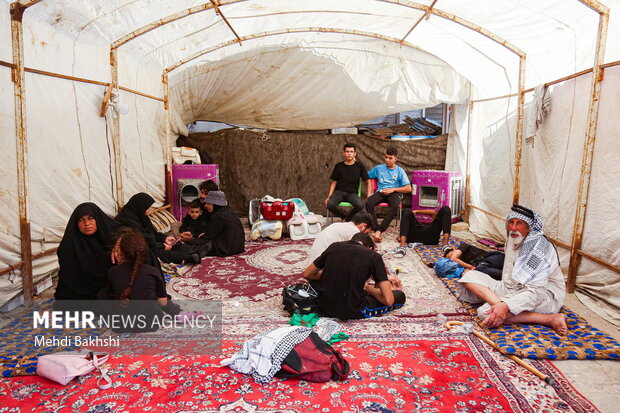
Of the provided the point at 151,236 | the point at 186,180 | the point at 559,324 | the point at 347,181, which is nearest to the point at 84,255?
the point at 151,236

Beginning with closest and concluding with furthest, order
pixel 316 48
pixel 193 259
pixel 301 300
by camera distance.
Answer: pixel 301 300, pixel 193 259, pixel 316 48

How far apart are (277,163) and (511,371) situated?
6.77 metres

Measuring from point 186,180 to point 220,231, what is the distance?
223 centimetres

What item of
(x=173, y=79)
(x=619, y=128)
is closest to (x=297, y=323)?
(x=619, y=128)

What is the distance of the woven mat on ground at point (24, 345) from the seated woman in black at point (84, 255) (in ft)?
1.13

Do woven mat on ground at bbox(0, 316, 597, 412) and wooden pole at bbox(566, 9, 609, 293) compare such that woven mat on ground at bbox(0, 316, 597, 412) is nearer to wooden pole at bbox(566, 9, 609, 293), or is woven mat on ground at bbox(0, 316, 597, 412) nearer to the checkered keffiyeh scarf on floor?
the checkered keffiyeh scarf on floor

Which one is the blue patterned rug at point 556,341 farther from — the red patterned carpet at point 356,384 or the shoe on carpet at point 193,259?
the shoe on carpet at point 193,259

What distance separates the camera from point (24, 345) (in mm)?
3156

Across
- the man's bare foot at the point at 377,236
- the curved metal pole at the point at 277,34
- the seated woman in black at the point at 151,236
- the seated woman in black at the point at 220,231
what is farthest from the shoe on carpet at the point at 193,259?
the curved metal pole at the point at 277,34

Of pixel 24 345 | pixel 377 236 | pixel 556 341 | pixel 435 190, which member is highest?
pixel 435 190

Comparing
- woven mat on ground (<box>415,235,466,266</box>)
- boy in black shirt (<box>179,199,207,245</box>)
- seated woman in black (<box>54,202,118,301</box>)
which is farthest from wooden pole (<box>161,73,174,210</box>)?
woven mat on ground (<box>415,235,466,266</box>)

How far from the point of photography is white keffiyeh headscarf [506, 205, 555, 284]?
3422 mm

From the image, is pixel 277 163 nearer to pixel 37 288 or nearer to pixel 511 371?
pixel 37 288

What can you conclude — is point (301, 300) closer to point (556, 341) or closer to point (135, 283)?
point (135, 283)
